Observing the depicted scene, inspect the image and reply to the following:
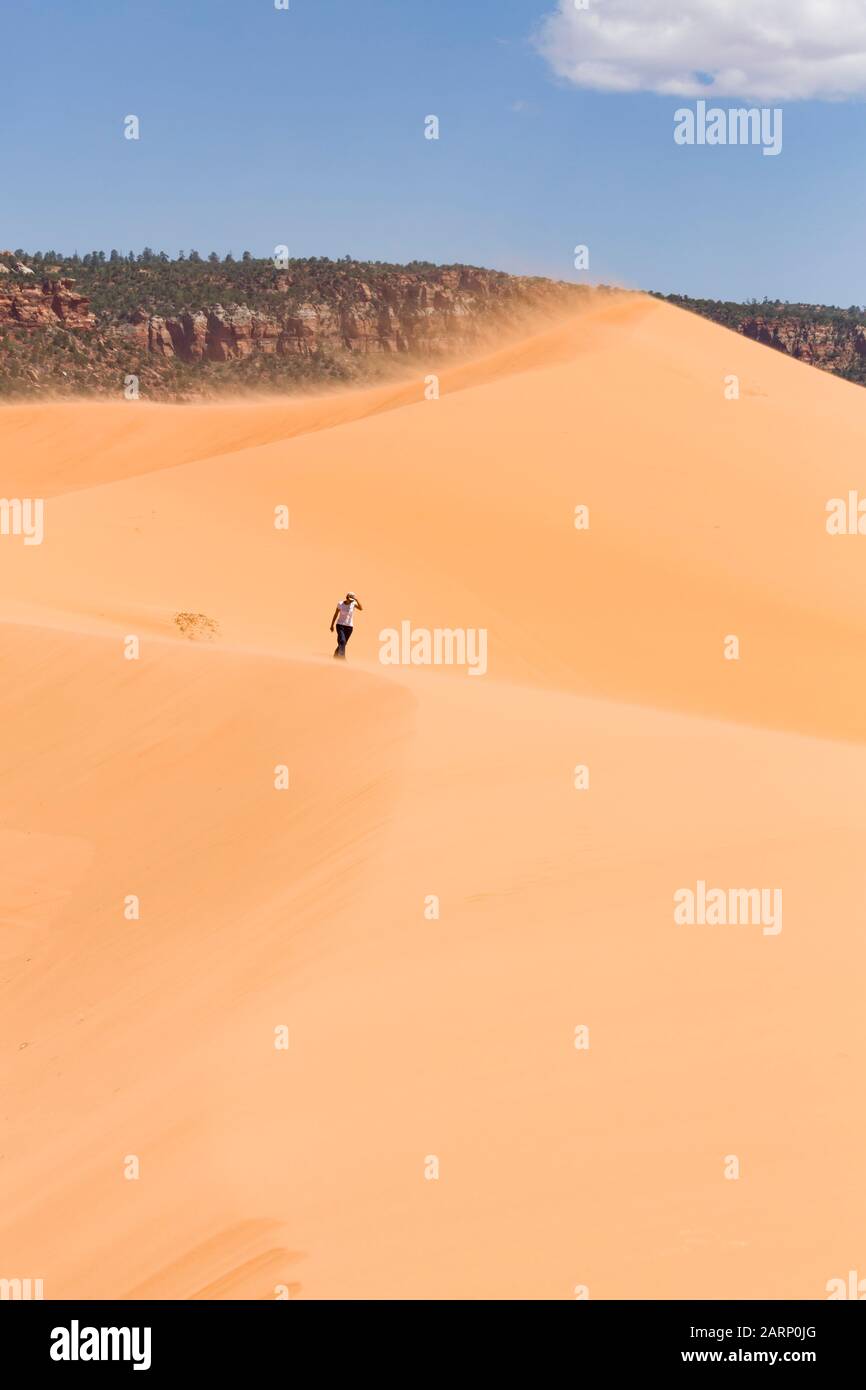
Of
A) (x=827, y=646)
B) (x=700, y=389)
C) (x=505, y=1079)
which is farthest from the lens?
(x=700, y=389)

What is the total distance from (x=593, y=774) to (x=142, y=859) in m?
3.45

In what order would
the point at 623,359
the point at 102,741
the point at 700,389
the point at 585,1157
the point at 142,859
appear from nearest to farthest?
the point at 585,1157 < the point at 142,859 < the point at 102,741 < the point at 700,389 < the point at 623,359

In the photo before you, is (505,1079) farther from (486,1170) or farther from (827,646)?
(827,646)

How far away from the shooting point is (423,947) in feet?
22.9

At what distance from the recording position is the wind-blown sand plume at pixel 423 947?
466cm

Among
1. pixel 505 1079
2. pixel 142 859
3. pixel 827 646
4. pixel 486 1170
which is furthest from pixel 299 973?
pixel 827 646

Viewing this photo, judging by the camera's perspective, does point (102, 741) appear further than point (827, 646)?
No

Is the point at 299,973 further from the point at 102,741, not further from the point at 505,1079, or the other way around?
Answer: the point at 102,741

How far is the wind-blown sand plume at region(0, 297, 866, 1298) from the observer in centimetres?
466

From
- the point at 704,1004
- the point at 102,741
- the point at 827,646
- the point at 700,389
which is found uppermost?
the point at 700,389

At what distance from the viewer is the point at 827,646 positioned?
20906 mm

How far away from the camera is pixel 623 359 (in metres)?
33.3
